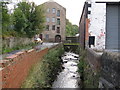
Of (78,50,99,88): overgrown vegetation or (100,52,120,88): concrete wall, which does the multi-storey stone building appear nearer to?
(78,50,99,88): overgrown vegetation

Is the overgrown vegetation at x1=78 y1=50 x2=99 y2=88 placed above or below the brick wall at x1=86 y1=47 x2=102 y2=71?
below

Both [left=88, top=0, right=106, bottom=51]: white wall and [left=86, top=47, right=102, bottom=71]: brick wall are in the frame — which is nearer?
[left=86, top=47, right=102, bottom=71]: brick wall

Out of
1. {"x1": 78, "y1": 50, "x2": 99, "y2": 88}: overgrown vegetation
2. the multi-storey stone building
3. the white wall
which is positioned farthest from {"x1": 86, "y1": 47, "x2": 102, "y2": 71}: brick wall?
the multi-storey stone building

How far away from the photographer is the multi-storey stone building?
45.8 m

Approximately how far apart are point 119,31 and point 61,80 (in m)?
5.67

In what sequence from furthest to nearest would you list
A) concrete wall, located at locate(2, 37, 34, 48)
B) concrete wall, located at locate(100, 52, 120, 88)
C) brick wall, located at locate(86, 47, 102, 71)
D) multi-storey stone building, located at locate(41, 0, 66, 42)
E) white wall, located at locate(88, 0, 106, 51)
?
multi-storey stone building, located at locate(41, 0, 66, 42) → white wall, located at locate(88, 0, 106, 51) → concrete wall, located at locate(2, 37, 34, 48) → brick wall, located at locate(86, 47, 102, 71) → concrete wall, located at locate(100, 52, 120, 88)

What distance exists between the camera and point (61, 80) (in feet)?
47.1

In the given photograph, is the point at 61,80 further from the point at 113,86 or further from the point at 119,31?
the point at 113,86

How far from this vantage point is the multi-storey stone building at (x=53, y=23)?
45.8 m

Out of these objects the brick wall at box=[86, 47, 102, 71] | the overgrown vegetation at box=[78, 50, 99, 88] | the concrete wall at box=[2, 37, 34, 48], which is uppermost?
the concrete wall at box=[2, 37, 34, 48]

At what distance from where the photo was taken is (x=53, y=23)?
151 ft

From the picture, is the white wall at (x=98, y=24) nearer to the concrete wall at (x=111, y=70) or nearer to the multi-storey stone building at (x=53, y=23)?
the concrete wall at (x=111, y=70)

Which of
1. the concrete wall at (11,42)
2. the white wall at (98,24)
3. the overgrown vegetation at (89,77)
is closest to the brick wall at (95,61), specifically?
the overgrown vegetation at (89,77)

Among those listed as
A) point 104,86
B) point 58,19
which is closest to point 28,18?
point 104,86
